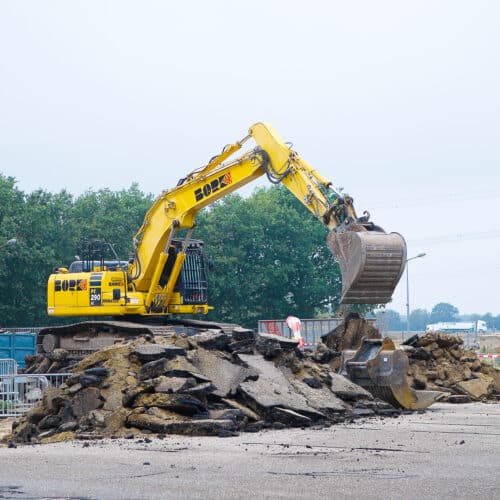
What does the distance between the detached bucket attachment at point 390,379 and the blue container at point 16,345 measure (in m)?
18.6

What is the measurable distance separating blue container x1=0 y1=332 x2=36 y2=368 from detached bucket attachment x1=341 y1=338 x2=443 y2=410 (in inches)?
731

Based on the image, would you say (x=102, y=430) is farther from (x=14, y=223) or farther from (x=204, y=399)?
(x=14, y=223)

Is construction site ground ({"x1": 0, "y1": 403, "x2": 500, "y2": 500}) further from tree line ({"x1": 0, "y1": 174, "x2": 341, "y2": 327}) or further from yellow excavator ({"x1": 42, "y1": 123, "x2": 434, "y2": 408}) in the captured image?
tree line ({"x1": 0, "y1": 174, "x2": 341, "y2": 327})

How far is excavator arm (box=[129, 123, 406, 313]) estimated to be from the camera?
73.5 feet

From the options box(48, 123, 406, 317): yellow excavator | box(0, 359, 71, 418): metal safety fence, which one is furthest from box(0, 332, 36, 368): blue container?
box(0, 359, 71, 418): metal safety fence

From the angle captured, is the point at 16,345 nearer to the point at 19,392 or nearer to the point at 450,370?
the point at 19,392

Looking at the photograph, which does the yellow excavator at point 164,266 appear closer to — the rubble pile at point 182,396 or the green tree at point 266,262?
the rubble pile at point 182,396

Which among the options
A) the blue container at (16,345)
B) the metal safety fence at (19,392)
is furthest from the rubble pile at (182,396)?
the blue container at (16,345)

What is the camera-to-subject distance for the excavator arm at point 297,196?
22391 mm

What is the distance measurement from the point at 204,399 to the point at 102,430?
1828 mm

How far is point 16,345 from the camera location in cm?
3916

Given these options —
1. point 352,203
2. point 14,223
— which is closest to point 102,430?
point 352,203

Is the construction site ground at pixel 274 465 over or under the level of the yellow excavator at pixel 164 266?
under

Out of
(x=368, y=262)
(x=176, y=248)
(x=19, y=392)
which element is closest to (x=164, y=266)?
(x=176, y=248)
